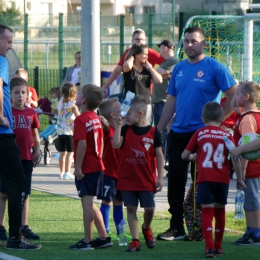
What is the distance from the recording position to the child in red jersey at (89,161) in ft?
24.5

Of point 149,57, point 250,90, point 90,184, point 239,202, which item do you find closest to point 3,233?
point 90,184

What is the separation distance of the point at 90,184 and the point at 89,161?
22 cm

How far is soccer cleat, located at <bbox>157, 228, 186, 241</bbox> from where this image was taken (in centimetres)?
818

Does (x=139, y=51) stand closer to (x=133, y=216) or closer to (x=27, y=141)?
(x=27, y=141)

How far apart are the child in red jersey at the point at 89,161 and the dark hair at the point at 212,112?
3.42ft

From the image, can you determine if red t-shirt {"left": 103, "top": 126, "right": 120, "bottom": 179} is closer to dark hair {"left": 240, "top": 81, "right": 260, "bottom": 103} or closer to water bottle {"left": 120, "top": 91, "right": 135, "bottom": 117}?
water bottle {"left": 120, "top": 91, "right": 135, "bottom": 117}

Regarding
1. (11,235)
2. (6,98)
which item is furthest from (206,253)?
(6,98)

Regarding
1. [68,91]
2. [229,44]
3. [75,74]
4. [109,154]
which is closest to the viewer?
[109,154]

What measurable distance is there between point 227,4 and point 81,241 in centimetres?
2260

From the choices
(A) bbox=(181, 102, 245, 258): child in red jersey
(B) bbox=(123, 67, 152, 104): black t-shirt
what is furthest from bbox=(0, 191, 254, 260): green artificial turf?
(B) bbox=(123, 67, 152, 104): black t-shirt

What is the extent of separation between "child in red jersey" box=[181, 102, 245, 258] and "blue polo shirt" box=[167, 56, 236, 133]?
0.62 m

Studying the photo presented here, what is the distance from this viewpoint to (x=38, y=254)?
739 centimetres

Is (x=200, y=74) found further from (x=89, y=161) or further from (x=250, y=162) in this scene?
(x=89, y=161)

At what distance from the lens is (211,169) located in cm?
726
